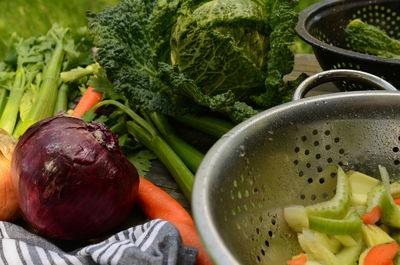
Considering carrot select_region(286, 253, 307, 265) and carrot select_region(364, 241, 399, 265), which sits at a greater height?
carrot select_region(286, 253, 307, 265)

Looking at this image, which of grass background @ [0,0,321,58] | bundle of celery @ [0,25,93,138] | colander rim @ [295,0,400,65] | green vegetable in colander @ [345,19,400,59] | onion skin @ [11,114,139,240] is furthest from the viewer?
grass background @ [0,0,321,58]

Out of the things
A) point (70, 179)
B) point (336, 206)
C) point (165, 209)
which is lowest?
point (165, 209)

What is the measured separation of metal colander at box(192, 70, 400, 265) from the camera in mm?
759

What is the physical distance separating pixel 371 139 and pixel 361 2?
89 centimetres

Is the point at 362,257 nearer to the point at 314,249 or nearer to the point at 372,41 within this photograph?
the point at 314,249

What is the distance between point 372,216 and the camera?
874 mm

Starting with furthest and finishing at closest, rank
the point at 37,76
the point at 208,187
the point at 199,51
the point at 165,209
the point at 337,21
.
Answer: the point at 37,76 → the point at 337,21 → the point at 199,51 → the point at 165,209 → the point at 208,187

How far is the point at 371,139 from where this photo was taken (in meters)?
0.96

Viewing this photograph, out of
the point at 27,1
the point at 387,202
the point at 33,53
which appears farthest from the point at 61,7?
the point at 387,202

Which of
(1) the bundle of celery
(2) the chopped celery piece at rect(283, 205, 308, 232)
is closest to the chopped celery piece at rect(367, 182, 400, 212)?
(2) the chopped celery piece at rect(283, 205, 308, 232)

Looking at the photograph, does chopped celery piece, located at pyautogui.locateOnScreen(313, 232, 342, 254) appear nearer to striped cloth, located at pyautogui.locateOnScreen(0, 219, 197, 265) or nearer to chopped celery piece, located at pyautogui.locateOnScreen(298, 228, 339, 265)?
chopped celery piece, located at pyautogui.locateOnScreen(298, 228, 339, 265)

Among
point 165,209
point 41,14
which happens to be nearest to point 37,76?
point 165,209

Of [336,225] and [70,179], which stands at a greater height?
[70,179]

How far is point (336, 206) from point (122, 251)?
1.45 ft
